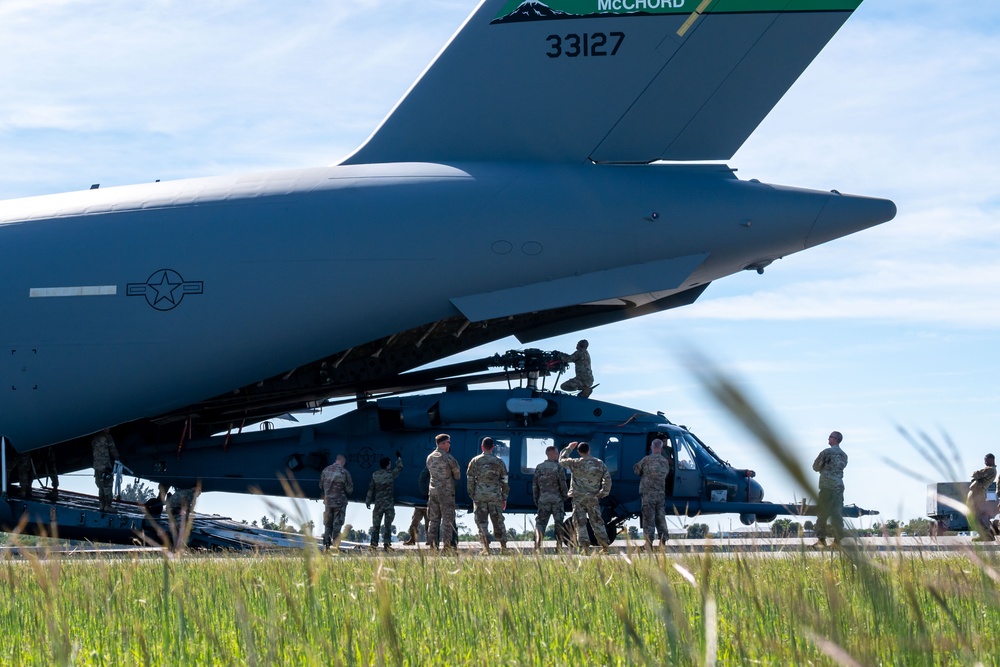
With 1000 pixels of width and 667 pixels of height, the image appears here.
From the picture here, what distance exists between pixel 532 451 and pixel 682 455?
7.63 feet

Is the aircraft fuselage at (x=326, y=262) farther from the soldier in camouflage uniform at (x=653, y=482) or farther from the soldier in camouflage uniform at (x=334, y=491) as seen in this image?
the soldier in camouflage uniform at (x=653, y=482)

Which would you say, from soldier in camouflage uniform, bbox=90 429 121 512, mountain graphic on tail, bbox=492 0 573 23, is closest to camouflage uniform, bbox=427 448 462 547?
soldier in camouflage uniform, bbox=90 429 121 512

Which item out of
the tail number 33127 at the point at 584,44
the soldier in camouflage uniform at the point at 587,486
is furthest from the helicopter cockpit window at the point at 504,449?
the tail number 33127 at the point at 584,44

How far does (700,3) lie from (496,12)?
3.20 m

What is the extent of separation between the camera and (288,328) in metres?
15.7

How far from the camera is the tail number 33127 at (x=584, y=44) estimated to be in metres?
16.4

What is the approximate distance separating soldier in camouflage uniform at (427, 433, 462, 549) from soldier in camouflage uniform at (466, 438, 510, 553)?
0.88 feet

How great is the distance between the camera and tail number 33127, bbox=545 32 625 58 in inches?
646

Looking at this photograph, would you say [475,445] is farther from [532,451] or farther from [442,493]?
[442,493]

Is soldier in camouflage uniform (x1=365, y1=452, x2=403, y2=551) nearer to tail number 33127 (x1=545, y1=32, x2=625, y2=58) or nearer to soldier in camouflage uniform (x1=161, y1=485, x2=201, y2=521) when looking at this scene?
soldier in camouflage uniform (x1=161, y1=485, x2=201, y2=521)

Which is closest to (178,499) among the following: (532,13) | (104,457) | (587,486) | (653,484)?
(104,457)

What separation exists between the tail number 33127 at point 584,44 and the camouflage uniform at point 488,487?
650 cm

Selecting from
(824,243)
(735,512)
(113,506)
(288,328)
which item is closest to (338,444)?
(288,328)

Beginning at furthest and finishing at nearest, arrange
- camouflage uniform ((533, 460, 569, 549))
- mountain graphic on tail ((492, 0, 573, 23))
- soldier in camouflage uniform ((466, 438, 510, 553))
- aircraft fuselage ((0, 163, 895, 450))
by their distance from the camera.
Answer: mountain graphic on tail ((492, 0, 573, 23)), aircraft fuselage ((0, 163, 895, 450)), camouflage uniform ((533, 460, 569, 549)), soldier in camouflage uniform ((466, 438, 510, 553))
